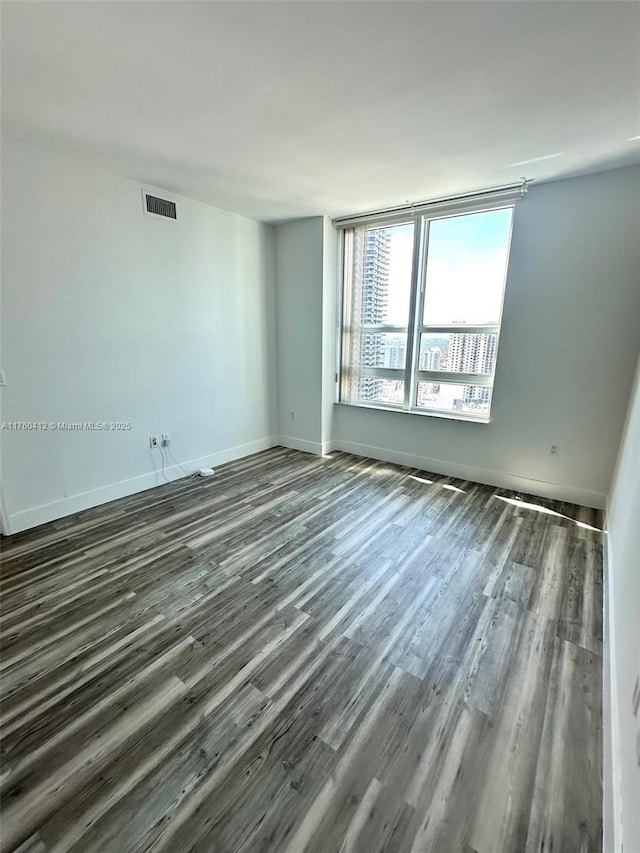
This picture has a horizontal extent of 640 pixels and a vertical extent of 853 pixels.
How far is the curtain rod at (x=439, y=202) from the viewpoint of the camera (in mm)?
2979

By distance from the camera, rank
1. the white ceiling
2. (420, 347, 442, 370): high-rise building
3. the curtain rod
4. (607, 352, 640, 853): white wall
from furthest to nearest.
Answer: (420, 347, 442, 370): high-rise building → the curtain rod → the white ceiling → (607, 352, 640, 853): white wall

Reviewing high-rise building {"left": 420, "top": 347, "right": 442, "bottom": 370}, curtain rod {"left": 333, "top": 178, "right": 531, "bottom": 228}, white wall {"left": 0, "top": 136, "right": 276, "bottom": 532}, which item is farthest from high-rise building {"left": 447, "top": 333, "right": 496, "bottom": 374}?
white wall {"left": 0, "top": 136, "right": 276, "bottom": 532}

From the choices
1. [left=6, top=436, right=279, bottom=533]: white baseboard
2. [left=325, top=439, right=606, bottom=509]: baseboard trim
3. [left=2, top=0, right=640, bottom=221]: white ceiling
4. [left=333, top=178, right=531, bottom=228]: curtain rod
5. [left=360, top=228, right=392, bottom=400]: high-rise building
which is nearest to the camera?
[left=2, top=0, right=640, bottom=221]: white ceiling

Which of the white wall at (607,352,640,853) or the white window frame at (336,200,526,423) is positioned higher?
the white window frame at (336,200,526,423)

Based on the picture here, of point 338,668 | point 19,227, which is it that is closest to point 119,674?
point 338,668

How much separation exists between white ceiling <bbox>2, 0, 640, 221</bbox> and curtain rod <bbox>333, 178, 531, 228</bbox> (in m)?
0.22

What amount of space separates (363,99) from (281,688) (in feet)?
9.21

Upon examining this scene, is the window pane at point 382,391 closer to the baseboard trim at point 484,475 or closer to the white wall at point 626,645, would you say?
the baseboard trim at point 484,475

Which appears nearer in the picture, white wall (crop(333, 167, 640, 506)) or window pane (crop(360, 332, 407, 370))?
white wall (crop(333, 167, 640, 506))

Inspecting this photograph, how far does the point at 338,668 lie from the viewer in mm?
1627

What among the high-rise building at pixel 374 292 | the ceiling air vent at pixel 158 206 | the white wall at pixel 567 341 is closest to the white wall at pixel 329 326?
the high-rise building at pixel 374 292

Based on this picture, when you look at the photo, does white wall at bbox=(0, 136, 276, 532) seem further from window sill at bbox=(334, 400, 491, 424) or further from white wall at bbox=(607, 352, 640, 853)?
white wall at bbox=(607, 352, 640, 853)

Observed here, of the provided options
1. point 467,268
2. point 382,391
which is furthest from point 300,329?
point 467,268

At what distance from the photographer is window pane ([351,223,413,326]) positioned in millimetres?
3812
